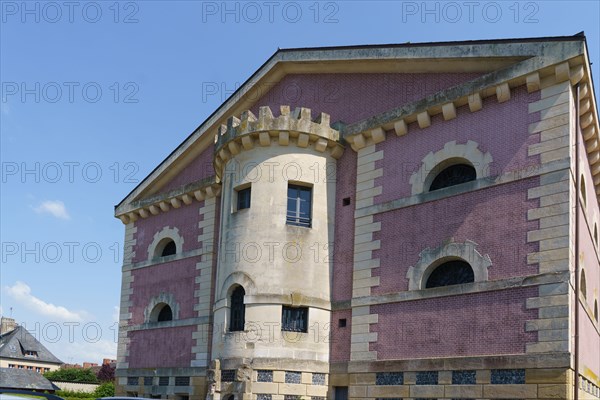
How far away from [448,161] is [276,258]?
239 inches

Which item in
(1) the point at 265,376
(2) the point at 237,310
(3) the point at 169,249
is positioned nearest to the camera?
(1) the point at 265,376

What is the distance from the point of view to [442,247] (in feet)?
59.8

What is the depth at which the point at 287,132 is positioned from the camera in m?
21.6

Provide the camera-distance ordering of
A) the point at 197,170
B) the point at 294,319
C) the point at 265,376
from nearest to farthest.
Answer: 1. the point at 265,376
2. the point at 294,319
3. the point at 197,170

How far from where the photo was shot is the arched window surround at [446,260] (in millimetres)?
17203

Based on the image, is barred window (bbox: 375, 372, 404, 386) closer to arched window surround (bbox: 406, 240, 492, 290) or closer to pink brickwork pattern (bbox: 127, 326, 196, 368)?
arched window surround (bbox: 406, 240, 492, 290)

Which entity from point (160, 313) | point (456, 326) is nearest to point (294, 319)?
point (456, 326)

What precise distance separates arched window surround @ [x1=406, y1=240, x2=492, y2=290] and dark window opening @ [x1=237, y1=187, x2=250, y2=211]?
6.27 m

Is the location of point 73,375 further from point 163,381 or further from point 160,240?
point 163,381

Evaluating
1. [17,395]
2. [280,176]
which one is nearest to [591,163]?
[280,176]

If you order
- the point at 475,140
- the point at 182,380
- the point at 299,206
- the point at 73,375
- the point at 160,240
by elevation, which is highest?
the point at 475,140

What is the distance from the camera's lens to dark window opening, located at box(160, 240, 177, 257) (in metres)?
28.0

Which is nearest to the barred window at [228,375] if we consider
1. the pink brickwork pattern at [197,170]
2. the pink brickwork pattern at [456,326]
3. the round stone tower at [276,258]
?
the round stone tower at [276,258]

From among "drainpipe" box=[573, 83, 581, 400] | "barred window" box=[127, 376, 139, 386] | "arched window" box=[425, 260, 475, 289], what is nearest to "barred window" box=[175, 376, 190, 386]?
"barred window" box=[127, 376, 139, 386]
